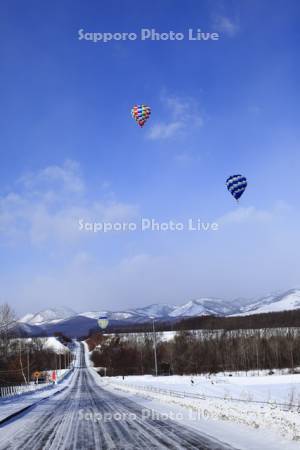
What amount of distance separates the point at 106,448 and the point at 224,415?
21.5 ft

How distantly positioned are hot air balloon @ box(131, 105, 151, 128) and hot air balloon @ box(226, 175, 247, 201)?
9.63 metres

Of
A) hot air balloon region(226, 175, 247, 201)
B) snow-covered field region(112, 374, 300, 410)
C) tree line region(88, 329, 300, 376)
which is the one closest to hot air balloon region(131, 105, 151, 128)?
hot air balloon region(226, 175, 247, 201)

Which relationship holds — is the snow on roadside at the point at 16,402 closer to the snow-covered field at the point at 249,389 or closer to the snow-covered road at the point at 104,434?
the snow-covered road at the point at 104,434

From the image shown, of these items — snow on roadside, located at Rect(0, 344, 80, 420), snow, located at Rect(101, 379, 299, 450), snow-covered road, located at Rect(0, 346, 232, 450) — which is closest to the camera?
snow, located at Rect(101, 379, 299, 450)

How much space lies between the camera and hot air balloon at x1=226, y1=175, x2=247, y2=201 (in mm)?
36781

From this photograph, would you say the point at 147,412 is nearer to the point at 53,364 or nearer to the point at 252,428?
the point at 252,428

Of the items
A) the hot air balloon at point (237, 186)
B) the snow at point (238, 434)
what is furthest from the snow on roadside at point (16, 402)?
the hot air balloon at point (237, 186)

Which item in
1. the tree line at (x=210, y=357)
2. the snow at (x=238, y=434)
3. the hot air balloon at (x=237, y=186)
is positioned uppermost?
the hot air balloon at (x=237, y=186)

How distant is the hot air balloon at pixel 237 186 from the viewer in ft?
121

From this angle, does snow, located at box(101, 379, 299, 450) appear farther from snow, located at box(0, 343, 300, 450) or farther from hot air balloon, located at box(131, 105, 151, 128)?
hot air balloon, located at box(131, 105, 151, 128)

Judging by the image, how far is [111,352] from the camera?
141 metres

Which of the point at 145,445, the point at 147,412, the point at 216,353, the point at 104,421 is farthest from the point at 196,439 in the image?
the point at 216,353

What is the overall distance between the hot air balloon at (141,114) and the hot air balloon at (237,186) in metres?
9.63

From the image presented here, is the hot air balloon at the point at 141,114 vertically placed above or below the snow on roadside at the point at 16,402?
above
